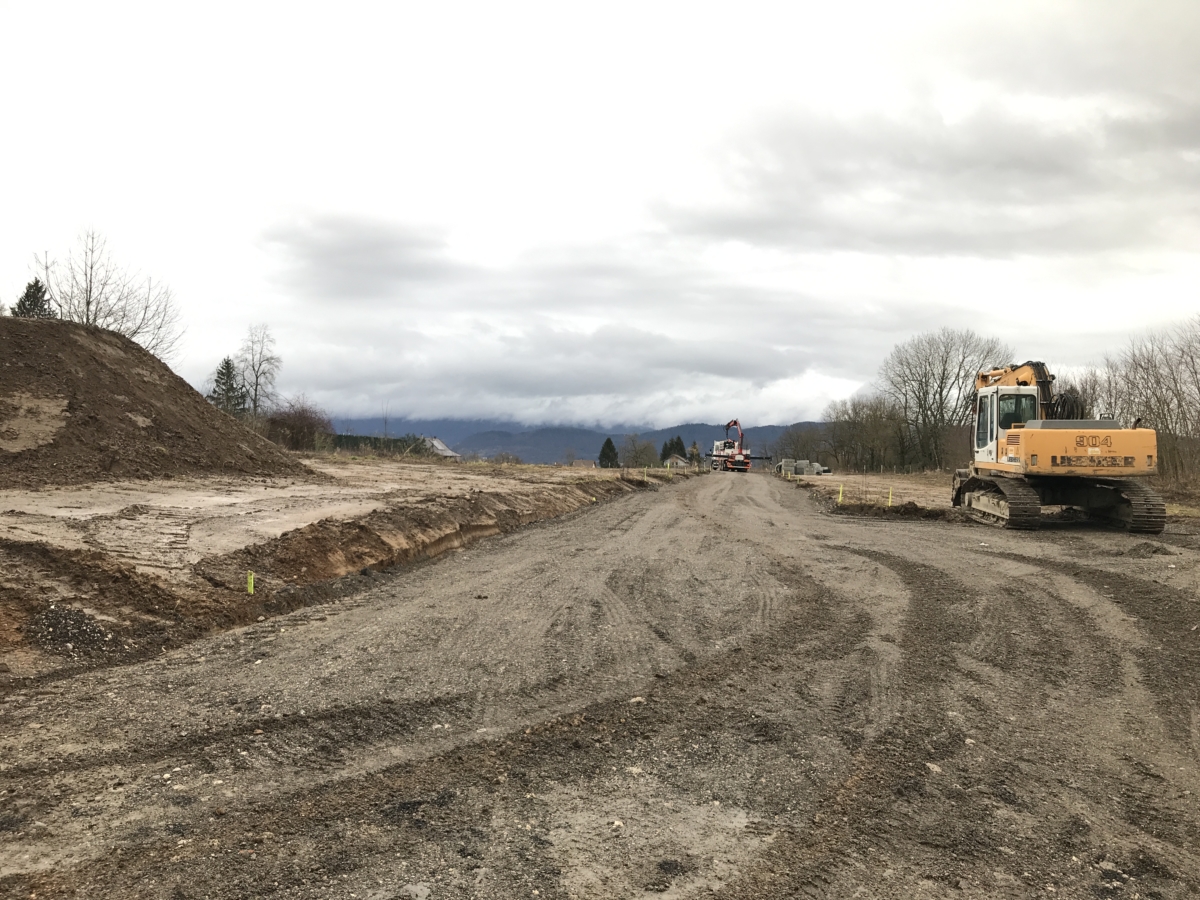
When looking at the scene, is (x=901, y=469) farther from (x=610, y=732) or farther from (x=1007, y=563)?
(x=610, y=732)

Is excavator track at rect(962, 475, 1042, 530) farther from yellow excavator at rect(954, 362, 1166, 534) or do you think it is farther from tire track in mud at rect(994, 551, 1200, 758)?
tire track in mud at rect(994, 551, 1200, 758)

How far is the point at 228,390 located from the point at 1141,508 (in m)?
80.2

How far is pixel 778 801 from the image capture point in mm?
4211

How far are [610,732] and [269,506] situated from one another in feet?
34.5

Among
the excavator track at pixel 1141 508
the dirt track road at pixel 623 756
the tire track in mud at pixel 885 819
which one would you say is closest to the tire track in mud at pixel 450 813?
the dirt track road at pixel 623 756

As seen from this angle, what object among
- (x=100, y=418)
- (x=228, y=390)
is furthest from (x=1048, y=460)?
(x=228, y=390)

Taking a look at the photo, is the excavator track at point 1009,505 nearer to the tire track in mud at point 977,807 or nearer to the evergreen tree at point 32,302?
the tire track in mud at point 977,807

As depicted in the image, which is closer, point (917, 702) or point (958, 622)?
point (917, 702)

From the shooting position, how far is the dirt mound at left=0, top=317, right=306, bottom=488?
1586 cm

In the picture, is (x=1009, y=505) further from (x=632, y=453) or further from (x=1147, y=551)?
(x=632, y=453)

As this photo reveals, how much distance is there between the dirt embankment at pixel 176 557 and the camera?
686 cm

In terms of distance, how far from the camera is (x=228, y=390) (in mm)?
79250

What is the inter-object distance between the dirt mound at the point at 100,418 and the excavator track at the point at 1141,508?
2069cm

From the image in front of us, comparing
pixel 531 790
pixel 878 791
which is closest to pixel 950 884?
pixel 878 791
